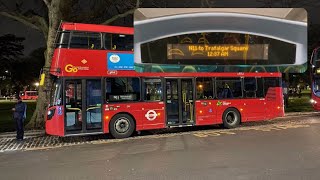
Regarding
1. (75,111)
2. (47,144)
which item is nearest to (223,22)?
(75,111)

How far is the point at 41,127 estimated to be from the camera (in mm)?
18703

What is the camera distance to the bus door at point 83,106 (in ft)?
46.0

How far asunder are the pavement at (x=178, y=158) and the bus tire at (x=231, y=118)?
2.43 metres

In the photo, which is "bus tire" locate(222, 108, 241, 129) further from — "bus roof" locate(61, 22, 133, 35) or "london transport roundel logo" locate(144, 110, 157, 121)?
"bus roof" locate(61, 22, 133, 35)

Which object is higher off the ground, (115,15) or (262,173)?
(115,15)

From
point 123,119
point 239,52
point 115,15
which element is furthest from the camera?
point 115,15

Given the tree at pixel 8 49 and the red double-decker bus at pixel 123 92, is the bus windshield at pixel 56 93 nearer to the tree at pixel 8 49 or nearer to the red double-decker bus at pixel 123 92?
the red double-decker bus at pixel 123 92

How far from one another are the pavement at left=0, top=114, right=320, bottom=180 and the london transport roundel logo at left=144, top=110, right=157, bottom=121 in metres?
1.03

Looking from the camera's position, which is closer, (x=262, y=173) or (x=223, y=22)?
(x=262, y=173)

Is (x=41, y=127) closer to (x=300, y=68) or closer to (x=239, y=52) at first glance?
(x=239, y=52)

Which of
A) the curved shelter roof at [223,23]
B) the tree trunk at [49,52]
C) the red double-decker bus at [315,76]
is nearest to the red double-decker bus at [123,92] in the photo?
the curved shelter roof at [223,23]

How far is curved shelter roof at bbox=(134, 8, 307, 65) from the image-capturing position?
14820 millimetres

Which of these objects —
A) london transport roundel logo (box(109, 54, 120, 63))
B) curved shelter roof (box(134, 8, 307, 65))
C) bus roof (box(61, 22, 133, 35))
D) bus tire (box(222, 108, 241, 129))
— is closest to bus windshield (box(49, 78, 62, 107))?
bus roof (box(61, 22, 133, 35))

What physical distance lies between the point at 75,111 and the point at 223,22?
6473mm
